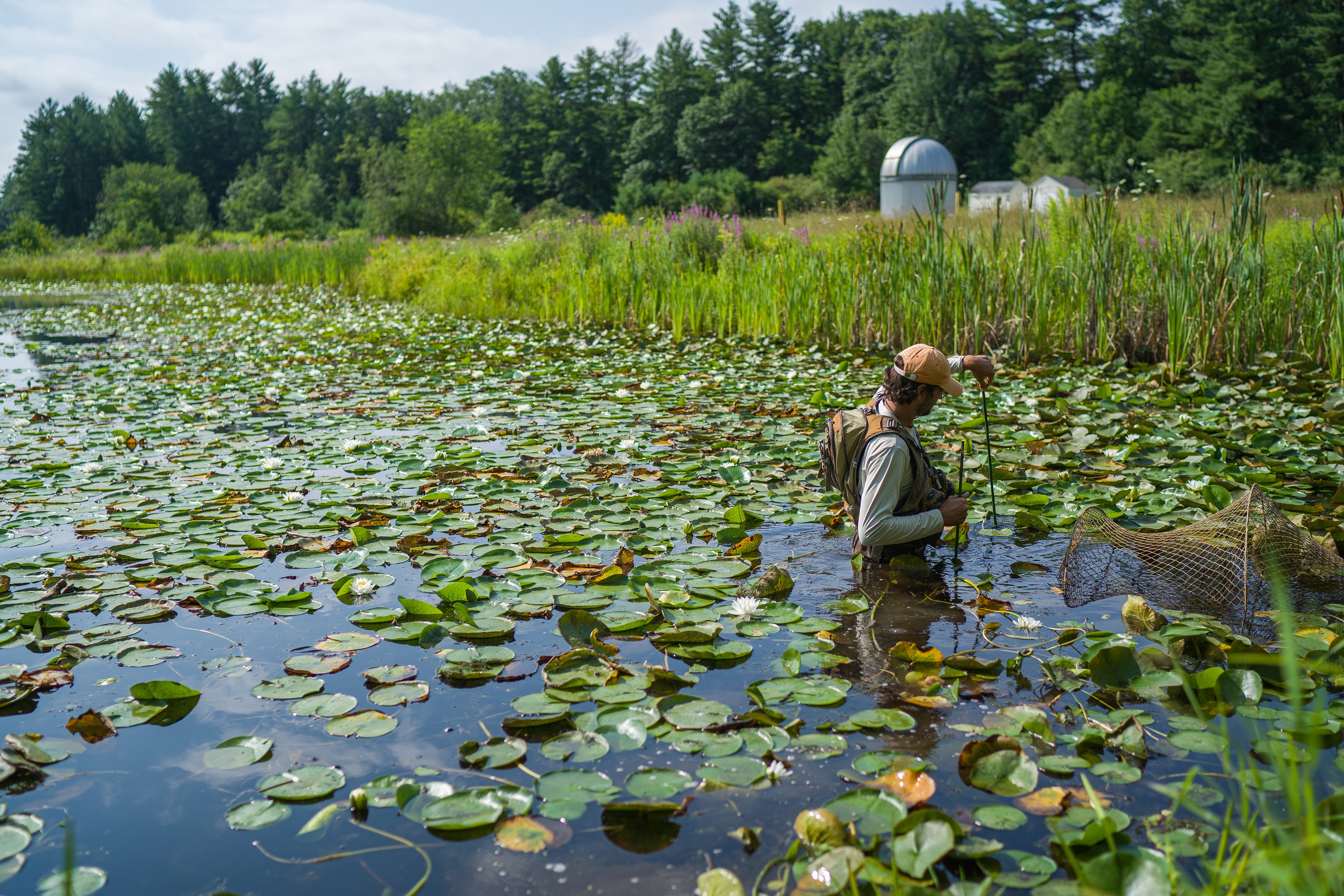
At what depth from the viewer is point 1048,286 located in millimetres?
7035

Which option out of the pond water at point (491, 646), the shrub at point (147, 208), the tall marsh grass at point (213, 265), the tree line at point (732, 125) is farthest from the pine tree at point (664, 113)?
the pond water at point (491, 646)

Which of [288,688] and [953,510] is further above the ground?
[953,510]

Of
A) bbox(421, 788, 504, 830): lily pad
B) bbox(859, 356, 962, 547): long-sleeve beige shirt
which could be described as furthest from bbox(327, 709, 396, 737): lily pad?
bbox(859, 356, 962, 547): long-sleeve beige shirt

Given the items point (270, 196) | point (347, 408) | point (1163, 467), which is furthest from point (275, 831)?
point (270, 196)

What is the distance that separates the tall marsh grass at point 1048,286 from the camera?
6.21 m

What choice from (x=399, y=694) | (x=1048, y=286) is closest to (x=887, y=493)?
(x=399, y=694)

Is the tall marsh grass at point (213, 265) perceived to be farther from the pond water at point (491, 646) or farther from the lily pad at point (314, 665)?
the lily pad at point (314, 665)

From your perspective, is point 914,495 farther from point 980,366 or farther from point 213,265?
point 213,265

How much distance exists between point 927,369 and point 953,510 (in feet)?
1.73

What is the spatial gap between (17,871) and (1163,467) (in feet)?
14.5

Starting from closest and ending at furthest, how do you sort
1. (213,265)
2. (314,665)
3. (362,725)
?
1. (362,725)
2. (314,665)
3. (213,265)

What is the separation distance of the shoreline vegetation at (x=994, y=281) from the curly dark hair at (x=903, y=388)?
4.52 meters

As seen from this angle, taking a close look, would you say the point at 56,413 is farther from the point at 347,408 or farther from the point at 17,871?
the point at 17,871

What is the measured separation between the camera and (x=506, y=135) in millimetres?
63094
